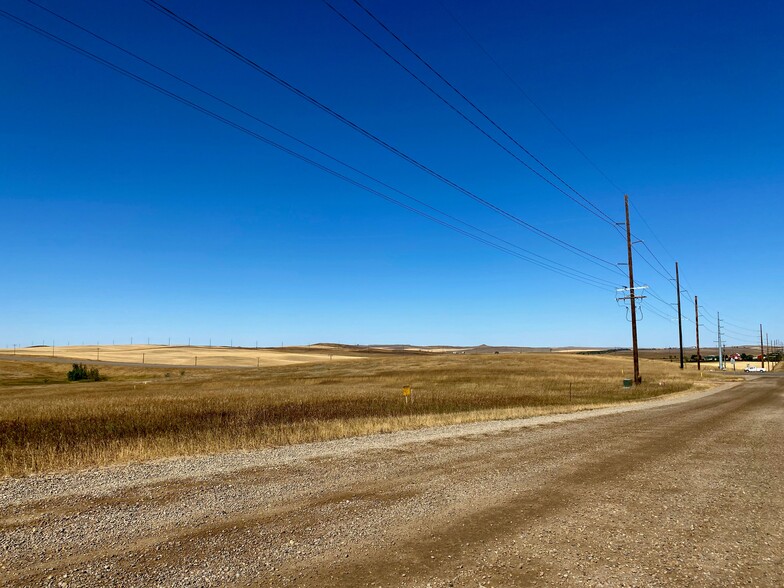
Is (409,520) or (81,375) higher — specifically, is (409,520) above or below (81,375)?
above

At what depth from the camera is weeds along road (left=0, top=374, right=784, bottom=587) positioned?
6.05m

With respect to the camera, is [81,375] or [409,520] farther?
[81,375]

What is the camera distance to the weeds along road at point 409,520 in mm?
6055

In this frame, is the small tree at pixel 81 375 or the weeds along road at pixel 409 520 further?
the small tree at pixel 81 375

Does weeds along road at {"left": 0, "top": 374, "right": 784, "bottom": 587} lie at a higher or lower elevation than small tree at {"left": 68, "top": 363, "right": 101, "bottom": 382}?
higher

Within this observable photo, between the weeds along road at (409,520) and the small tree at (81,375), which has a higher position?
the weeds along road at (409,520)

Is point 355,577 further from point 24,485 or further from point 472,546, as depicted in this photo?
point 24,485

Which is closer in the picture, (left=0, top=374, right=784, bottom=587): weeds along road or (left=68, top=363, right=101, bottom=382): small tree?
(left=0, top=374, right=784, bottom=587): weeds along road

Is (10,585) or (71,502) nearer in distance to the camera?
(10,585)

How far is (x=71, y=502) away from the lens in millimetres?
8945

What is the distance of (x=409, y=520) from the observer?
26.2ft

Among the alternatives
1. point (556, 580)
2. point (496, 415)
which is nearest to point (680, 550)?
point (556, 580)

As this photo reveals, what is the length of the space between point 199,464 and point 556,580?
956 cm

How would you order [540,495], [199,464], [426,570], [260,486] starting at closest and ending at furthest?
[426,570], [540,495], [260,486], [199,464]
